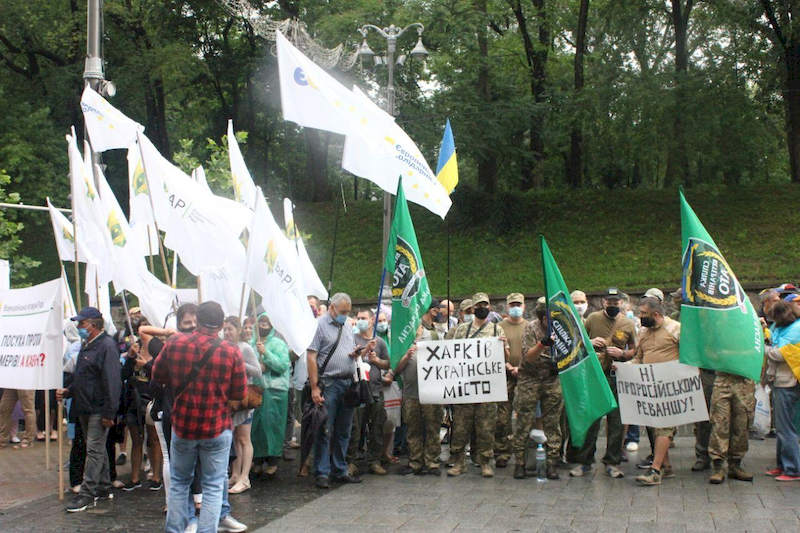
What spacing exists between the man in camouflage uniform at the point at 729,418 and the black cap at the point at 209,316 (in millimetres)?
5143

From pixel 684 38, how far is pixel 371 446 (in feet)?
76.3

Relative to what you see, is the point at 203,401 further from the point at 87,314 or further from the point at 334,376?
the point at 334,376

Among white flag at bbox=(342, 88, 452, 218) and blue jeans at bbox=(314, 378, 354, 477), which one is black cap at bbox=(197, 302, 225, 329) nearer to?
blue jeans at bbox=(314, 378, 354, 477)

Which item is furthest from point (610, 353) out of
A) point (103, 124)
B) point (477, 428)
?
point (103, 124)

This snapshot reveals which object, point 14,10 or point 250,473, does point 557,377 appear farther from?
point 14,10

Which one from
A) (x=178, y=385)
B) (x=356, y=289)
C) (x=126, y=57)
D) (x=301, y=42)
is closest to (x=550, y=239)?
(x=356, y=289)

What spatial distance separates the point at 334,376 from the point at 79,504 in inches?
109

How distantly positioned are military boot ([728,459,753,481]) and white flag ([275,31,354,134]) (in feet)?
17.9

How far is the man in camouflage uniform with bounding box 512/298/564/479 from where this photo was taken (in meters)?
10.1

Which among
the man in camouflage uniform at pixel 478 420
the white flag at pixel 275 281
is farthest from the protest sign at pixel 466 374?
the white flag at pixel 275 281

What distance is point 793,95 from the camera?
28.5 m

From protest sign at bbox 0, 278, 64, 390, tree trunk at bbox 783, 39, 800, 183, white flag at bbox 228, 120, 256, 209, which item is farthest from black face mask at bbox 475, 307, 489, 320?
tree trunk at bbox 783, 39, 800, 183

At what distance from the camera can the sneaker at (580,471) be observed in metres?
10.1

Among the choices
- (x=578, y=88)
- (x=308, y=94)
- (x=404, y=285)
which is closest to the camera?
(x=404, y=285)
